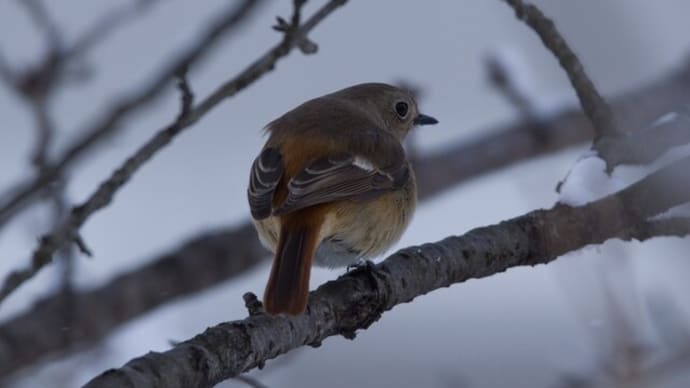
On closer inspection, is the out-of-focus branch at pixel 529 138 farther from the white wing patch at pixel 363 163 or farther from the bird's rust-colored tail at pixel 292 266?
the bird's rust-colored tail at pixel 292 266

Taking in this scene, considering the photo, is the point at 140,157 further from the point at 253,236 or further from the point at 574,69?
the point at 253,236

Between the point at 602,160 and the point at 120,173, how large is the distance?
5.29 feet

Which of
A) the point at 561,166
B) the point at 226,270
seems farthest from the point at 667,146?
the point at 561,166

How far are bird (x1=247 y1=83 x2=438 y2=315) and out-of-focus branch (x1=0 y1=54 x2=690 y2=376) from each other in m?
0.93

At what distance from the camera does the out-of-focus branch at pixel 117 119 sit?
10.2 feet

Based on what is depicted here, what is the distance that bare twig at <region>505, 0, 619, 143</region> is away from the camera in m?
3.88

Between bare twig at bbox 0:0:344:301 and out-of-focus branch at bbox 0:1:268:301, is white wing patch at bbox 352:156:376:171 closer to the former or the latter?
out-of-focus branch at bbox 0:1:268:301

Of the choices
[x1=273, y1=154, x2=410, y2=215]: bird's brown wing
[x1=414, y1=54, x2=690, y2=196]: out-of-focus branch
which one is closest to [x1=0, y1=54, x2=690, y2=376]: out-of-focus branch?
[x1=414, y1=54, x2=690, y2=196]: out-of-focus branch

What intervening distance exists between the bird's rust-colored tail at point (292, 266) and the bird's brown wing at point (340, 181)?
0.21 ft

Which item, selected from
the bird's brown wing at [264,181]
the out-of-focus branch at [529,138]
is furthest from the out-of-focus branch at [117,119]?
the out-of-focus branch at [529,138]

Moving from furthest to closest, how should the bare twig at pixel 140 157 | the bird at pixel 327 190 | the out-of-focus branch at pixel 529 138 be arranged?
the out-of-focus branch at pixel 529 138, the bird at pixel 327 190, the bare twig at pixel 140 157

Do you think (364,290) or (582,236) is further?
(582,236)

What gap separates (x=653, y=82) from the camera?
7062 millimetres

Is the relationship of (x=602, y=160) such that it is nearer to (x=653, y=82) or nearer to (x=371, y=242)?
(x=371, y=242)
